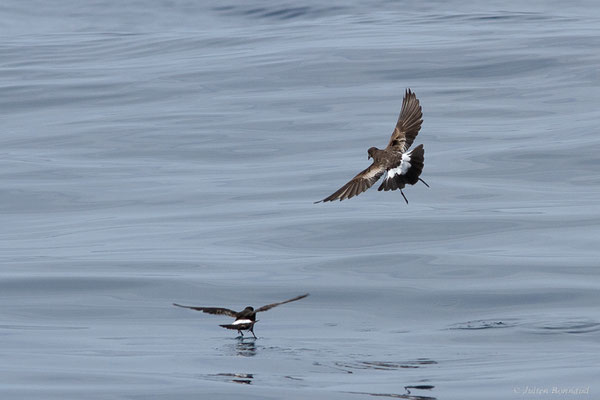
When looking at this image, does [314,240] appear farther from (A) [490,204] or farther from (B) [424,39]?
(B) [424,39]

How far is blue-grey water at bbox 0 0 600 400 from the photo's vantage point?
33.6 feet

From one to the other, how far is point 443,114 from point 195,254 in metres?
11.2

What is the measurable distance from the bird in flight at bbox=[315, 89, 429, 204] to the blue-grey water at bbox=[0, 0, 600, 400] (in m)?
1.42

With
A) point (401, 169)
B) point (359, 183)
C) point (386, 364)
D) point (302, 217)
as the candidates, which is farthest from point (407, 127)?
point (302, 217)

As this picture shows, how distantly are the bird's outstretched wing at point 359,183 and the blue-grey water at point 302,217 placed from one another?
4.45 ft

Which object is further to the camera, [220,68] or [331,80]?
[220,68]

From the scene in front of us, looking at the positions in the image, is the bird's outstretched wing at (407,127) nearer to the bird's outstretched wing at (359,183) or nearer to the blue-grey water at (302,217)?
the bird's outstretched wing at (359,183)

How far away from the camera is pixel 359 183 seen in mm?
A: 10484

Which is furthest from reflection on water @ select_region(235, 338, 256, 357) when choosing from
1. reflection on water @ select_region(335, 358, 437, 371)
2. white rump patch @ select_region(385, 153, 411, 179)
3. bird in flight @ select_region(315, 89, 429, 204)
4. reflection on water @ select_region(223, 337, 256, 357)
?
white rump patch @ select_region(385, 153, 411, 179)

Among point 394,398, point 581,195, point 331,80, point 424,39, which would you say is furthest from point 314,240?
point 424,39

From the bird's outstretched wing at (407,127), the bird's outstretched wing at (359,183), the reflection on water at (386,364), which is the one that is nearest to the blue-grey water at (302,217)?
the reflection on water at (386,364)

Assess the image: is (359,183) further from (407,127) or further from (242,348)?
(242,348)

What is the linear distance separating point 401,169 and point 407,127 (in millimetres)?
828

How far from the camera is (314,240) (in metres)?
16.2
